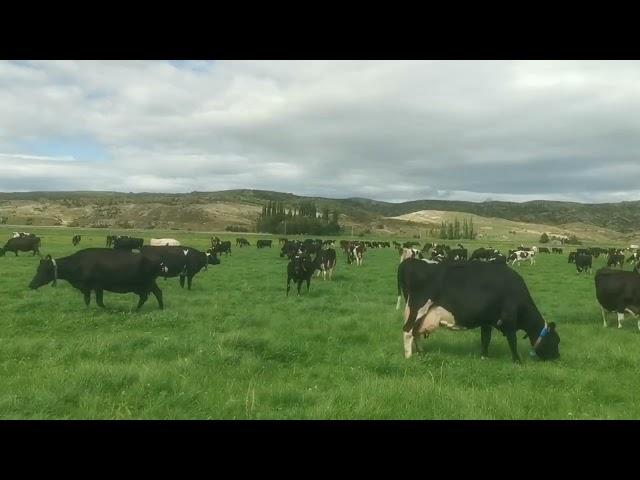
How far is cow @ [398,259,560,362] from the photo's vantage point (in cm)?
1090

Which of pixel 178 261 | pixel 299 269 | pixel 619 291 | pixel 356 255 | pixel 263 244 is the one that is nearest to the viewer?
pixel 619 291

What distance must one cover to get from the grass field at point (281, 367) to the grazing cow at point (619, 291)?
605 mm

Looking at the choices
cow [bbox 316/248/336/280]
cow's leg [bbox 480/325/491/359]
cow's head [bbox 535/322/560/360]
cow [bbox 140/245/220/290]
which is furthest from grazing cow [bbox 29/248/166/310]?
cow [bbox 316/248/336/280]

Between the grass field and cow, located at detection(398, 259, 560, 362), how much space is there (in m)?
0.49

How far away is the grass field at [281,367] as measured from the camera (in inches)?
284

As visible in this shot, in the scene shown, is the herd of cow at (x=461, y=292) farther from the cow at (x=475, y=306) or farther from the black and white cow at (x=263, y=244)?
the black and white cow at (x=263, y=244)

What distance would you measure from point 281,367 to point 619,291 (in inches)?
438

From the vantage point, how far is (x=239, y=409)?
714cm

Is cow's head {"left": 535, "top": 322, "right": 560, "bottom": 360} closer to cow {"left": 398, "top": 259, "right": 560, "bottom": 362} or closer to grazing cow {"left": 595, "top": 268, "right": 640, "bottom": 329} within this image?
cow {"left": 398, "top": 259, "right": 560, "bottom": 362}

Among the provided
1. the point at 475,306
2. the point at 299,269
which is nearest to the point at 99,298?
the point at 299,269

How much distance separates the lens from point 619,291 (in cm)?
1512

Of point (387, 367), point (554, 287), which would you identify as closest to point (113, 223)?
point (554, 287)

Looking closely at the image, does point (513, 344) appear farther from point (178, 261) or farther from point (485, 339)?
point (178, 261)
